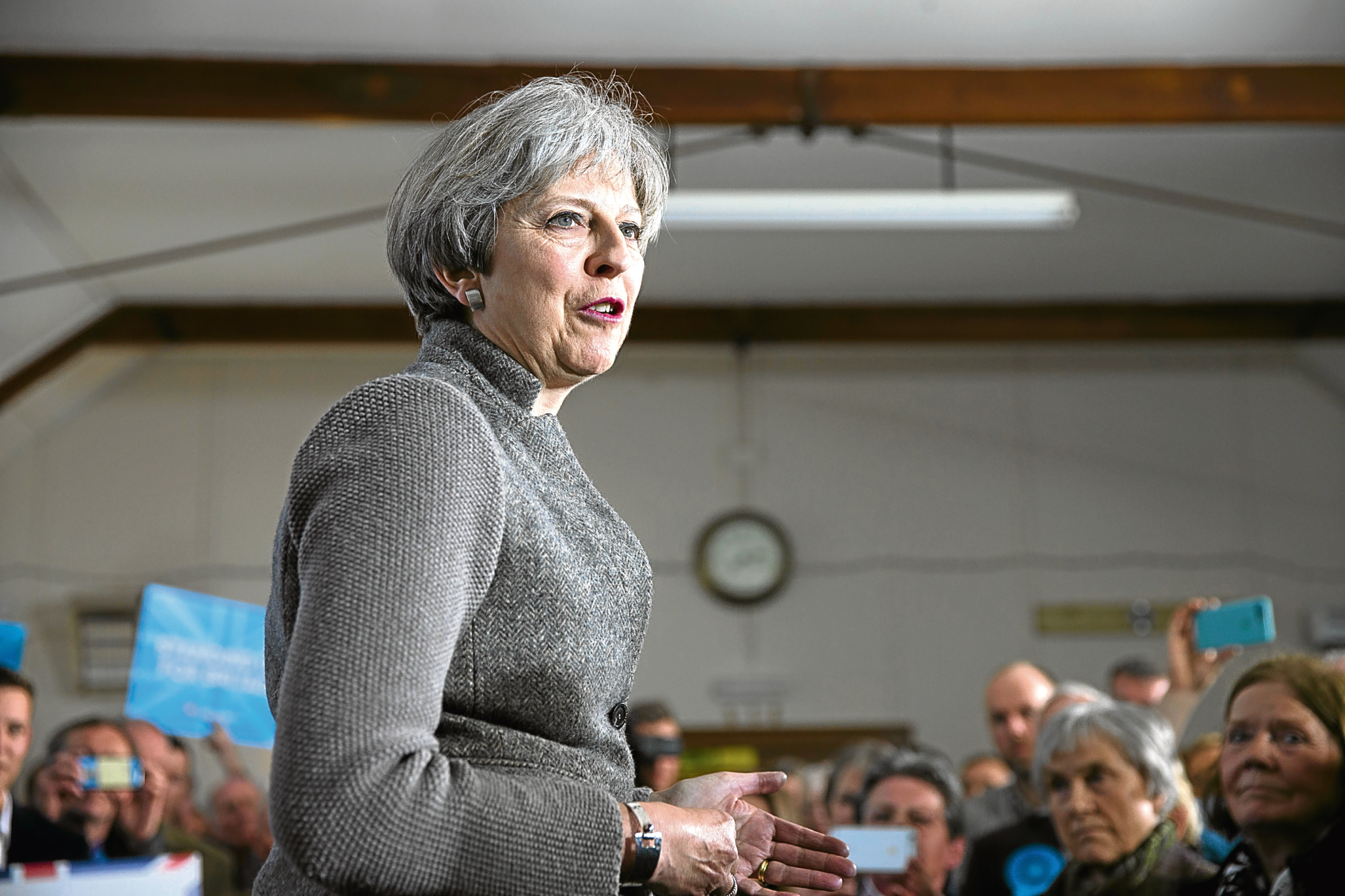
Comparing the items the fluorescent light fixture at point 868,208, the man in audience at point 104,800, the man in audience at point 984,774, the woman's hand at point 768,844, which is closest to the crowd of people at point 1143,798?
the man in audience at point 984,774

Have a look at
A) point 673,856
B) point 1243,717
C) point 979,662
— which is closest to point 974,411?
point 979,662

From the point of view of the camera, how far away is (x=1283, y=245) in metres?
6.93

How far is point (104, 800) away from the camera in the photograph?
3.29 metres

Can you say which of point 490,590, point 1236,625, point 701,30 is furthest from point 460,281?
point 701,30

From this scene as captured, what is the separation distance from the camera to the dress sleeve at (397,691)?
790 millimetres

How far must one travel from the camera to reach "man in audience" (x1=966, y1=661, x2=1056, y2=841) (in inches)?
148

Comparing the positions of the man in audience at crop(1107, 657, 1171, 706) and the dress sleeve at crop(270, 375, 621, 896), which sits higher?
the man in audience at crop(1107, 657, 1171, 706)

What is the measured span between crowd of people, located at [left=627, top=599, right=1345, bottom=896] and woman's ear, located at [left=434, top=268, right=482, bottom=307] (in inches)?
42.1

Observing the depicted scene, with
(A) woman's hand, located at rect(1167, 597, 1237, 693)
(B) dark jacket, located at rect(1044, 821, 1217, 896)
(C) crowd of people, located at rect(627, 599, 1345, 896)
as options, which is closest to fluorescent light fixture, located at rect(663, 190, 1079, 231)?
(C) crowd of people, located at rect(627, 599, 1345, 896)

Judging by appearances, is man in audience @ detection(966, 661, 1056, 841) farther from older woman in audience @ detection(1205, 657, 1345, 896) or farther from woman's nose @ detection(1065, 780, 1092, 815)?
older woman in audience @ detection(1205, 657, 1345, 896)

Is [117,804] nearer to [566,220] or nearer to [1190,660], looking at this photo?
[1190,660]

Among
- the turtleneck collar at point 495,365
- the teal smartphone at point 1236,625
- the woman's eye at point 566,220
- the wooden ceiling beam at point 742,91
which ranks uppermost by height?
the wooden ceiling beam at point 742,91

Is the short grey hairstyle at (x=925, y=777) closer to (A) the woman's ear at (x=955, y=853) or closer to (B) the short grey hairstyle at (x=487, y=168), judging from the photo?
(A) the woman's ear at (x=955, y=853)

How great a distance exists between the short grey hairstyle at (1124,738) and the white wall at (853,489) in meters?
5.29
